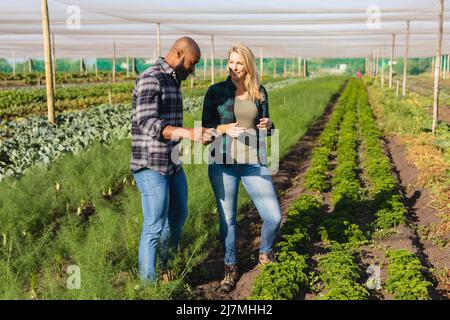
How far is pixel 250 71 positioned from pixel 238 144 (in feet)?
1.56

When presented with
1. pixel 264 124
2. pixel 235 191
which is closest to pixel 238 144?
pixel 264 124

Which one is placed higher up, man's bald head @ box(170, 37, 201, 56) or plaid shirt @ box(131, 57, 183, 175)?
man's bald head @ box(170, 37, 201, 56)

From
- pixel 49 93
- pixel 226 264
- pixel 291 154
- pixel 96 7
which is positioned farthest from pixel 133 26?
pixel 226 264

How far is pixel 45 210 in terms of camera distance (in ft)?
15.2

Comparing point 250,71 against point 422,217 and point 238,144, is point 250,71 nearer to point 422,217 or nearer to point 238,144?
point 238,144

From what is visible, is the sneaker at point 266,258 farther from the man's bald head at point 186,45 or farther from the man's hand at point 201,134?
the man's bald head at point 186,45

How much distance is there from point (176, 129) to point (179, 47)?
19.2 inches

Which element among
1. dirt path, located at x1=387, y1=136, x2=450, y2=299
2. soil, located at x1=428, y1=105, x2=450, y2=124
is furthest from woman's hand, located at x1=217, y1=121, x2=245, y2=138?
soil, located at x1=428, y1=105, x2=450, y2=124

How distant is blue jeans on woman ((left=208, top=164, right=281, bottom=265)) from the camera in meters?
3.41

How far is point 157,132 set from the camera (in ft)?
9.39

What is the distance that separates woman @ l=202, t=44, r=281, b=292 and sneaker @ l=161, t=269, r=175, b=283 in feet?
1.29

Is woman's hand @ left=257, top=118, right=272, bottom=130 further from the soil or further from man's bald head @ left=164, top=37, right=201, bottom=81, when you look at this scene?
the soil
